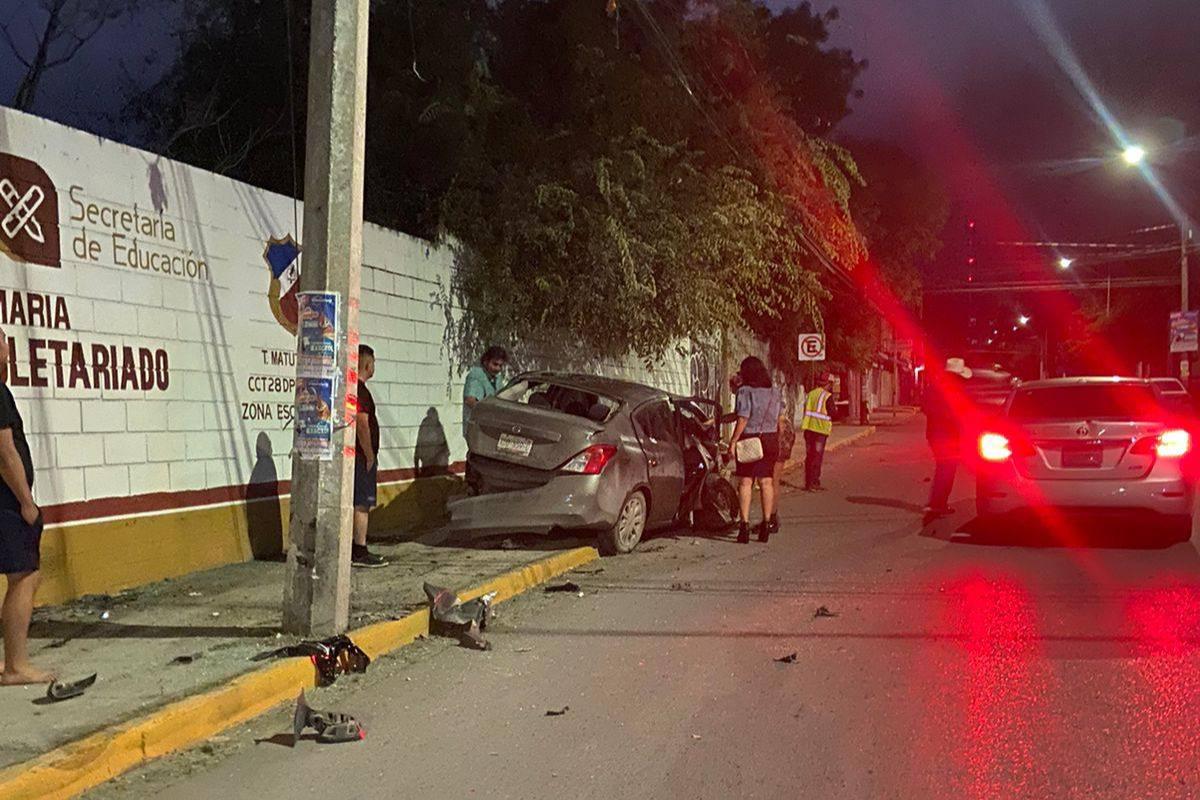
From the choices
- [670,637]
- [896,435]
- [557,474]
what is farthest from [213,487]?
[896,435]

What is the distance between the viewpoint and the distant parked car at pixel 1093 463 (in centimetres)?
930

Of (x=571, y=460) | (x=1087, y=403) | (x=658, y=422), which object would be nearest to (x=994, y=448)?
(x=1087, y=403)

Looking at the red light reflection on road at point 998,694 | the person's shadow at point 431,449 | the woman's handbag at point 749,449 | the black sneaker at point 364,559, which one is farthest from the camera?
the person's shadow at point 431,449

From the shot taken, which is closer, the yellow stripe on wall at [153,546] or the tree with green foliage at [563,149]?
the yellow stripe on wall at [153,546]

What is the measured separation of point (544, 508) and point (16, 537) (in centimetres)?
461

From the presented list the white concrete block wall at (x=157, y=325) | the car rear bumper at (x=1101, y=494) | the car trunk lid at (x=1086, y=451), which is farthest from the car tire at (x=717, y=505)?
the white concrete block wall at (x=157, y=325)

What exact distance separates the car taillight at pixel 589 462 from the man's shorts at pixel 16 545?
15.2 feet

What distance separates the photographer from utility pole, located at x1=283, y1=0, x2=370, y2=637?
6.16 metres

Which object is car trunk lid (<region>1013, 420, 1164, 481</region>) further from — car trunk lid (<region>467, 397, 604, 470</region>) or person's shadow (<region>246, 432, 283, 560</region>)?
person's shadow (<region>246, 432, 283, 560</region>)

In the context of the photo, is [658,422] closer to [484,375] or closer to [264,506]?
[484,375]

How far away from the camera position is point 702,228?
528 inches

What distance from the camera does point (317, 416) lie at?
614 cm

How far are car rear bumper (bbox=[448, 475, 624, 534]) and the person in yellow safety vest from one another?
6850mm

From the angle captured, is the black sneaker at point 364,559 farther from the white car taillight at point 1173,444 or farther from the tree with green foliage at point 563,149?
the white car taillight at point 1173,444
